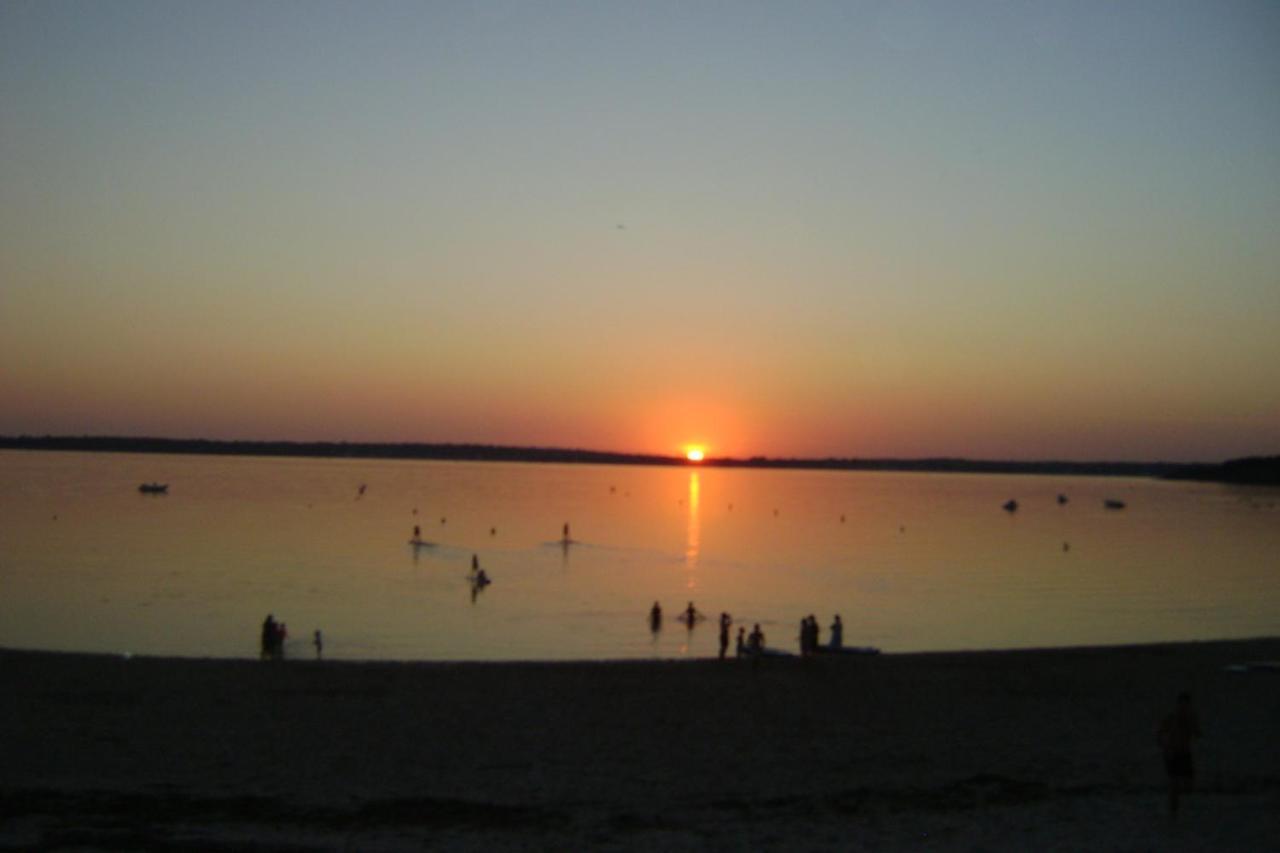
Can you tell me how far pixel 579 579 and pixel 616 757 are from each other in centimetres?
4171

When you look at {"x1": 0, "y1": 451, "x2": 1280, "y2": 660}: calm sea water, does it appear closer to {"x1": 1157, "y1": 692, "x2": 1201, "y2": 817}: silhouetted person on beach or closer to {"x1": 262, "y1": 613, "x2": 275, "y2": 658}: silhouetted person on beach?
{"x1": 262, "y1": 613, "x2": 275, "y2": 658}: silhouetted person on beach

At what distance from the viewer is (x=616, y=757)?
17219 millimetres

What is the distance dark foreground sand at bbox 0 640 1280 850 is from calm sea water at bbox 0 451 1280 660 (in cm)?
1052

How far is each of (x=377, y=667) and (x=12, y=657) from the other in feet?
26.7

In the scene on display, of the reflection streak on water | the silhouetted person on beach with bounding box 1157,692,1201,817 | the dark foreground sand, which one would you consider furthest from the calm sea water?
the silhouetted person on beach with bounding box 1157,692,1201,817

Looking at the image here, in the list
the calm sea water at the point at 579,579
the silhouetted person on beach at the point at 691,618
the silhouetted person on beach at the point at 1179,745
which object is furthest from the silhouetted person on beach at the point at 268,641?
the silhouetted person on beach at the point at 1179,745

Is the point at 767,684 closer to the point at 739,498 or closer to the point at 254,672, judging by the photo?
the point at 254,672

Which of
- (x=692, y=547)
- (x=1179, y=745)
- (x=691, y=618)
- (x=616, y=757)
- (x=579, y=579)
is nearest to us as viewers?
(x=1179, y=745)

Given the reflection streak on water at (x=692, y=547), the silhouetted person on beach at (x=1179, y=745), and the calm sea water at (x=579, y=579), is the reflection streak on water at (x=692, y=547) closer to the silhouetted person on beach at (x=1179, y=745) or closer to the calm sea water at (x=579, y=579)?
the calm sea water at (x=579, y=579)

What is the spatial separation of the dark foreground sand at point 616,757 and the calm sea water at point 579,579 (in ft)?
34.5

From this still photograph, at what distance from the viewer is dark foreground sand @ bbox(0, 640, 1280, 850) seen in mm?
12695

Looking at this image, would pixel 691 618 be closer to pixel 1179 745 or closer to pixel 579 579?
pixel 579 579

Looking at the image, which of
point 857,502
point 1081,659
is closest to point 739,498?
point 857,502

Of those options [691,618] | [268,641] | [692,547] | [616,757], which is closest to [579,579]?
[691,618]
